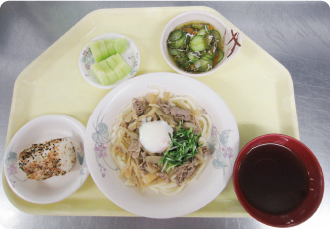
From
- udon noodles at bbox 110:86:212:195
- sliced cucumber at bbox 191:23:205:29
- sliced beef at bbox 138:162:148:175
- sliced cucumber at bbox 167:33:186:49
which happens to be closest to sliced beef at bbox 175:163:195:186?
udon noodles at bbox 110:86:212:195

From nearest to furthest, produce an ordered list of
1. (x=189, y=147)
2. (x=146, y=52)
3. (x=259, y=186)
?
(x=259, y=186) < (x=189, y=147) < (x=146, y=52)

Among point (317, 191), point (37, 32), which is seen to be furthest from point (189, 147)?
point (37, 32)

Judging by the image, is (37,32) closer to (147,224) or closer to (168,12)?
(168,12)

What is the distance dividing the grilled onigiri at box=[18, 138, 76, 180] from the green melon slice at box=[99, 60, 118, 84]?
2.73 feet

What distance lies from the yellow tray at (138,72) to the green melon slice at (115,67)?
246 mm

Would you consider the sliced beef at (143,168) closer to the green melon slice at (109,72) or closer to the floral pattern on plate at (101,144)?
the floral pattern on plate at (101,144)

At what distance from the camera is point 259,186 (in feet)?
5.51

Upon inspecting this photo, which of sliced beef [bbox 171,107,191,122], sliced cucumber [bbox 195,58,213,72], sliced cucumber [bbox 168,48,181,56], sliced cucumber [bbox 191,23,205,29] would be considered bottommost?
sliced beef [bbox 171,107,191,122]

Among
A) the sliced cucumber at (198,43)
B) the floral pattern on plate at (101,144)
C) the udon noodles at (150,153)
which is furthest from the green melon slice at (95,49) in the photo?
the sliced cucumber at (198,43)

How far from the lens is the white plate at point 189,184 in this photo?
5.54 ft

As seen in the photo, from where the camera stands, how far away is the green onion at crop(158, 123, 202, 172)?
1.82 m

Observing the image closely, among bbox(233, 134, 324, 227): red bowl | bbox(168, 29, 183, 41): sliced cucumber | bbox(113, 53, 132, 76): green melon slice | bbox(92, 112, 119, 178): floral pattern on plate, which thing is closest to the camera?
bbox(233, 134, 324, 227): red bowl

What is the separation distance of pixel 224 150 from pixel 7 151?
7.02 ft

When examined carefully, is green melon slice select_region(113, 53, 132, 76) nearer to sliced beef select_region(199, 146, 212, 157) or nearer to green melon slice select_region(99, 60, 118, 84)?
green melon slice select_region(99, 60, 118, 84)
